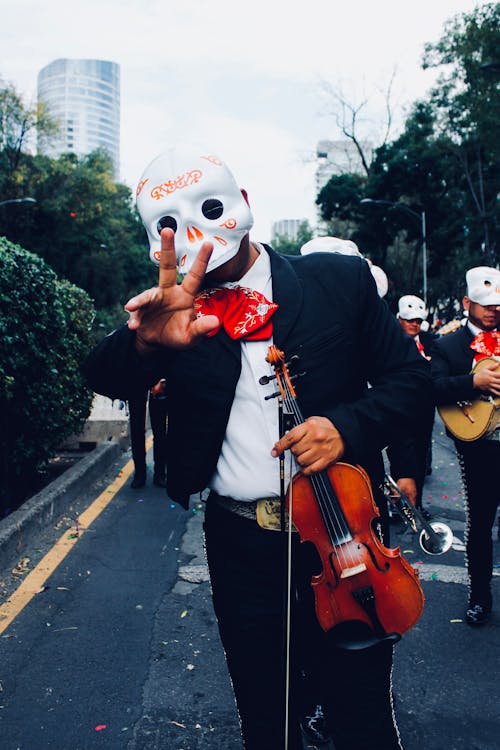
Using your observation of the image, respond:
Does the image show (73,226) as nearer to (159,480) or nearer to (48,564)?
(159,480)

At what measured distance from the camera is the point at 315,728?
3.05 meters

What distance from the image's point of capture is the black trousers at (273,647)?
2023mm

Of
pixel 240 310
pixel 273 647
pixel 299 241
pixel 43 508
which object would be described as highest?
pixel 299 241

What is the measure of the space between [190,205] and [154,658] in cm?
274

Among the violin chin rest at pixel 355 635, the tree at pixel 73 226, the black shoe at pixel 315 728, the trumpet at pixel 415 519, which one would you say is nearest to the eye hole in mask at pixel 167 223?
the trumpet at pixel 415 519

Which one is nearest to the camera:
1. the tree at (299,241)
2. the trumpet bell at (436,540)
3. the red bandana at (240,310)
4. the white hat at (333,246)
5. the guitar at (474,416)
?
the red bandana at (240,310)

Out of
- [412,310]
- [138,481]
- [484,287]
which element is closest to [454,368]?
[484,287]

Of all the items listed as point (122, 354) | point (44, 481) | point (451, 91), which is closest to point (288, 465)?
point (122, 354)

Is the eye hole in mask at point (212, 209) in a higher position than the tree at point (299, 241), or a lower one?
lower

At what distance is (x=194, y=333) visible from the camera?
1.87 metres

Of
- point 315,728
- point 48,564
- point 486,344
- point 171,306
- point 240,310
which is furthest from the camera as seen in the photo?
point 48,564

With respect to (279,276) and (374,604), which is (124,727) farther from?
(279,276)

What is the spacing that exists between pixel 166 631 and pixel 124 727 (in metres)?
0.96

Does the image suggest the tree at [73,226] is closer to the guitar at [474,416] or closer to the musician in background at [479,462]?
the musician in background at [479,462]
